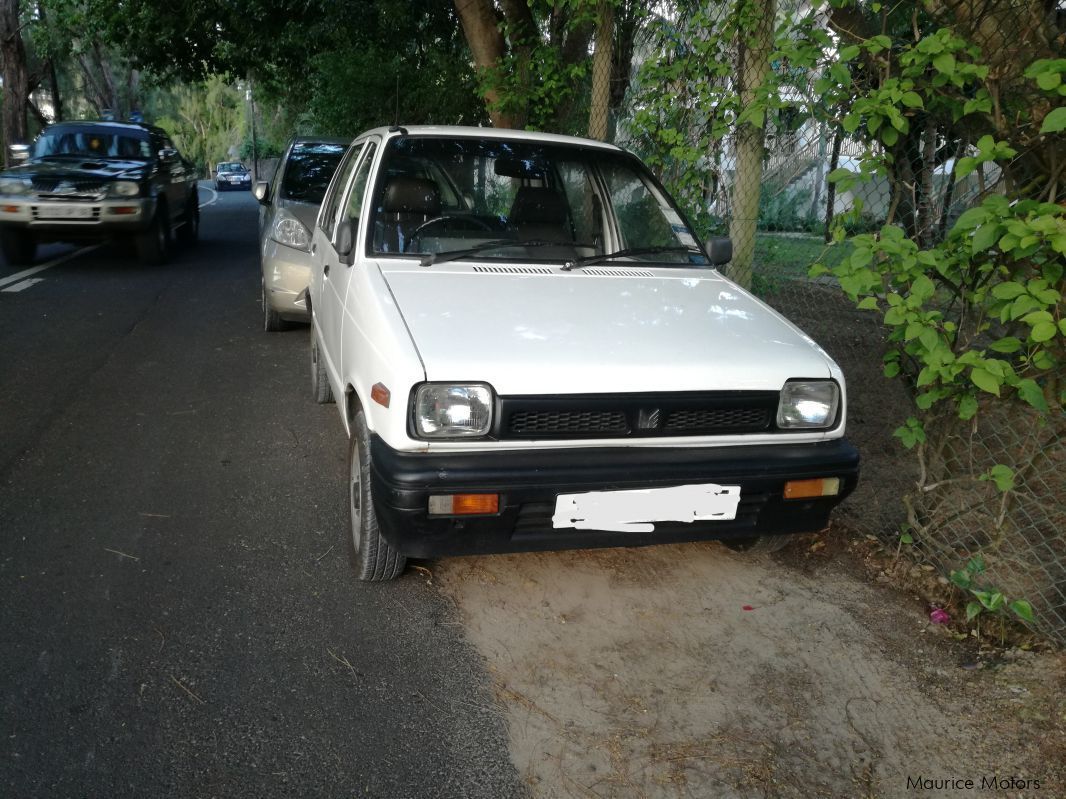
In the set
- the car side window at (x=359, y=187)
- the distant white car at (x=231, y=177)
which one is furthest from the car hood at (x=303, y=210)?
the distant white car at (x=231, y=177)

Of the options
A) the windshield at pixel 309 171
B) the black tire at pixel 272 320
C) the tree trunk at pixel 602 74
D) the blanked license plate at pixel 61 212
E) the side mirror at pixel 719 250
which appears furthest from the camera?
the blanked license plate at pixel 61 212

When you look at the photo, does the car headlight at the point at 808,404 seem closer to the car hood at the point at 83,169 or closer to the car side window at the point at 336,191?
the car side window at the point at 336,191

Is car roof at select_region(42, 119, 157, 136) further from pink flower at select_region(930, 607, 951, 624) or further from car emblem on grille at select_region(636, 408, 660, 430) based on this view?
pink flower at select_region(930, 607, 951, 624)

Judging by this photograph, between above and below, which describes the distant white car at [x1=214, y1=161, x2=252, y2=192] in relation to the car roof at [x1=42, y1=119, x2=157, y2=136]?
below

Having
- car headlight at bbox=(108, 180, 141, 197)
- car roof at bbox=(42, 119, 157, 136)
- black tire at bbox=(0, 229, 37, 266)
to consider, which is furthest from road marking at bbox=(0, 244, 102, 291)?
car roof at bbox=(42, 119, 157, 136)

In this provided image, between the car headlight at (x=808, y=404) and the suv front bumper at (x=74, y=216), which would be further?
the suv front bumper at (x=74, y=216)

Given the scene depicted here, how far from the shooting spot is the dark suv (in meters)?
10.3

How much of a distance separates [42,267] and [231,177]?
1446 inches

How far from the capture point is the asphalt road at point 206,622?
2473mm

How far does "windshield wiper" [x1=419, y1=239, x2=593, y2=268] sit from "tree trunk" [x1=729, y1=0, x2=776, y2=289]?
1808mm

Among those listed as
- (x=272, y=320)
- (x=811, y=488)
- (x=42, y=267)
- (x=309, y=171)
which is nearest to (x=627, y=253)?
(x=811, y=488)

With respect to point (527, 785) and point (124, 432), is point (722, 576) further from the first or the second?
point (124, 432)

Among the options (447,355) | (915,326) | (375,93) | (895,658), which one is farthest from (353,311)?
(375,93)

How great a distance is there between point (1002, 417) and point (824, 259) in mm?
937
